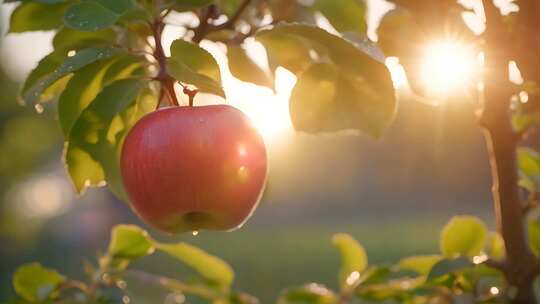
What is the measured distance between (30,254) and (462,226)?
14445 mm

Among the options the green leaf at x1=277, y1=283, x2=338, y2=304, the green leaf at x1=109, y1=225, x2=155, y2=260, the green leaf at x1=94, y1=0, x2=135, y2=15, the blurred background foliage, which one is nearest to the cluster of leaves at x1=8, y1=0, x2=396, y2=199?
the green leaf at x1=94, y1=0, x2=135, y2=15

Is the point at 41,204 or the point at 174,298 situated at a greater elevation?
the point at 174,298

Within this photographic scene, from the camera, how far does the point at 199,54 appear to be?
2.69ft

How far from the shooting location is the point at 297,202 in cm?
2122

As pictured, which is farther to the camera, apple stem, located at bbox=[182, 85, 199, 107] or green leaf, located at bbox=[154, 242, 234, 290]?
green leaf, located at bbox=[154, 242, 234, 290]

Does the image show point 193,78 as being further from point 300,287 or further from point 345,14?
point 300,287

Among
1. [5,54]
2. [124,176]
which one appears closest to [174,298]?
[124,176]

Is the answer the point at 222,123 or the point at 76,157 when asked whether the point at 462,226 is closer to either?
the point at 222,123

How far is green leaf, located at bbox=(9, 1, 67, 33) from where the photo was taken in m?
0.97

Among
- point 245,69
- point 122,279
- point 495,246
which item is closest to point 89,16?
point 245,69

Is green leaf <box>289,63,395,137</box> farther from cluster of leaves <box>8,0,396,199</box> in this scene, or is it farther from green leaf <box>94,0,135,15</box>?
green leaf <box>94,0,135,15</box>

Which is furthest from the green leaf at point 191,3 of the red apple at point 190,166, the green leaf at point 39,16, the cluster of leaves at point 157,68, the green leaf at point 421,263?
the green leaf at point 421,263

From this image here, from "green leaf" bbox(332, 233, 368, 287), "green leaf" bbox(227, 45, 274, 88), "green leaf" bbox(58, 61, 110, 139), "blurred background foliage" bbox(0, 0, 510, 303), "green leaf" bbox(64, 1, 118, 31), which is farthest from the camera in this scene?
"blurred background foliage" bbox(0, 0, 510, 303)

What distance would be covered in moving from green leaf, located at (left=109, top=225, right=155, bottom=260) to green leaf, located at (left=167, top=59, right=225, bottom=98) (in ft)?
1.17
